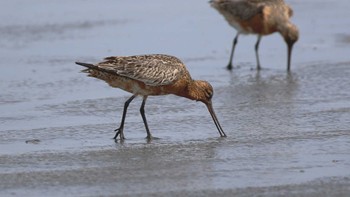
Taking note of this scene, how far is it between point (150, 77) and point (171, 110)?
1.11 metres

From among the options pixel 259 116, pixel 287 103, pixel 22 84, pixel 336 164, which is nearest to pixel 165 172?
pixel 336 164

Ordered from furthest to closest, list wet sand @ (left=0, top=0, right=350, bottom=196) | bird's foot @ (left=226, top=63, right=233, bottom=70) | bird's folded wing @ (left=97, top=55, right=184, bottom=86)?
1. bird's foot @ (left=226, top=63, right=233, bottom=70)
2. bird's folded wing @ (left=97, top=55, right=184, bottom=86)
3. wet sand @ (left=0, top=0, right=350, bottom=196)

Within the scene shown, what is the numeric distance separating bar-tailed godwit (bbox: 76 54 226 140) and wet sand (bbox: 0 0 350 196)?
37cm

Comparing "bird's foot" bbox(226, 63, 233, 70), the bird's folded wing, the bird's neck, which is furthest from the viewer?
"bird's foot" bbox(226, 63, 233, 70)

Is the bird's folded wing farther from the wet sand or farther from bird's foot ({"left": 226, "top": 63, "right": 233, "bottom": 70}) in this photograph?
bird's foot ({"left": 226, "top": 63, "right": 233, "bottom": 70})

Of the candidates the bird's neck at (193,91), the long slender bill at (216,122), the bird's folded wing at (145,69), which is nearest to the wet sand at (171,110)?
the long slender bill at (216,122)

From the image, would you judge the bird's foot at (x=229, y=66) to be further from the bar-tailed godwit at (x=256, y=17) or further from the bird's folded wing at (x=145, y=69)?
the bird's folded wing at (x=145, y=69)

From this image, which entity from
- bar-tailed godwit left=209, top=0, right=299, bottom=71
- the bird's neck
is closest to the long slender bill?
the bird's neck

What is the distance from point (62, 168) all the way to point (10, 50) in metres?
6.43

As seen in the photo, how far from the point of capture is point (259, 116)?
10.6 metres

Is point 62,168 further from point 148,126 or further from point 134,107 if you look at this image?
point 134,107

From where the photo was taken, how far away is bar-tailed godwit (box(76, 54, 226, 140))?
9820 mm

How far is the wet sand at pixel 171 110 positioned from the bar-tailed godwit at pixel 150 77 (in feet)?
1.20

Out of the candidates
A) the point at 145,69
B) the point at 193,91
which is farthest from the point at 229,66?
the point at 145,69
